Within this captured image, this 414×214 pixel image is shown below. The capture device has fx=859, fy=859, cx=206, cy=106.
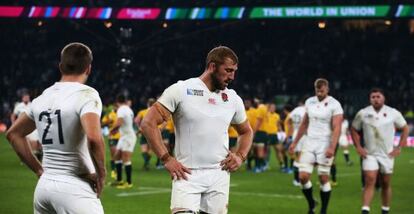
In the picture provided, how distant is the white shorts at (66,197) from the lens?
6.34 meters

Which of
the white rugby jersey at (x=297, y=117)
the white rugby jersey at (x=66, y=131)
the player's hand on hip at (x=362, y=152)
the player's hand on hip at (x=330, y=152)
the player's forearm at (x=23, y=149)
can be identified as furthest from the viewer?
the white rugby jersey at (x=297, y=117)

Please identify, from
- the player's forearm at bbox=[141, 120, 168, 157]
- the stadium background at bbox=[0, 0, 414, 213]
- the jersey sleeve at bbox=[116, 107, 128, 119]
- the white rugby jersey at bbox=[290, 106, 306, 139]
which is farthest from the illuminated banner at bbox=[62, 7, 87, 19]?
the player's forearm at bbox=[141, 120, 168, 157]

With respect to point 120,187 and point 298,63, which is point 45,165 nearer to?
point 120,187

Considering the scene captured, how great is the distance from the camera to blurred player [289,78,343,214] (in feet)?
48.1

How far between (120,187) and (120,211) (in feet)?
14.3

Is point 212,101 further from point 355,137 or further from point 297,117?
Answer: point 297,117

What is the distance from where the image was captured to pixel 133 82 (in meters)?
53.7

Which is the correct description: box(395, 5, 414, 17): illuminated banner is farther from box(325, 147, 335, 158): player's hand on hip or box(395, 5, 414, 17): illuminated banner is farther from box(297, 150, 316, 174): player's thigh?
box(325, 147, 335, 158): player's hand on hip

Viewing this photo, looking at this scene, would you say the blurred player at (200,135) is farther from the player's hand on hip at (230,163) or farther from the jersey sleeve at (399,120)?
the jersey sleeve at (399,120)

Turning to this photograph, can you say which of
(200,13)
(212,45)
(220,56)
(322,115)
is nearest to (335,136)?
(322,115)

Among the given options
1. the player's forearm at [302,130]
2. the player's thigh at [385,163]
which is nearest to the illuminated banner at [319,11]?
the player's forearm at [302,130]

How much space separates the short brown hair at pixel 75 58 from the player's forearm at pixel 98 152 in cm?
57

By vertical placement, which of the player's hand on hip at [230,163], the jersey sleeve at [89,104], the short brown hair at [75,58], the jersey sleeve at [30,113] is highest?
the short brown hair at [75,58]

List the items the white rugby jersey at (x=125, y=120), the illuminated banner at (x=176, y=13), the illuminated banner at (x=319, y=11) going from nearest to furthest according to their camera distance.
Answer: the white rugby jersey at (x=125, y=120), the illuminated banner at (x=319, y=11), the illuminated banner at (x=176, y=13)
